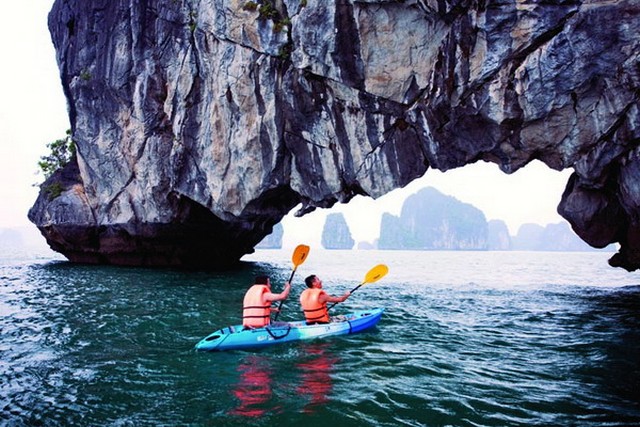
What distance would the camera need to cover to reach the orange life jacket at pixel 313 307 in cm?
1172

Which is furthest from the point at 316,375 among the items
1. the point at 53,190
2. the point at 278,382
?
the point at 53,190

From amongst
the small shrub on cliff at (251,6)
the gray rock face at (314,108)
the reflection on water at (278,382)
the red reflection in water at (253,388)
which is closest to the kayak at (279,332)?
the reflection on water at (278,382)

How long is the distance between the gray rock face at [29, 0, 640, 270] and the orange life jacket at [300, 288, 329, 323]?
794cm

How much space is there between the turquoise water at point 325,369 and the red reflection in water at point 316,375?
39 mm

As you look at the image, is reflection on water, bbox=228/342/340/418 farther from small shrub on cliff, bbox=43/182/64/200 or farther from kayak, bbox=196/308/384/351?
small shrub on cliff, bbox=43/182/64/200

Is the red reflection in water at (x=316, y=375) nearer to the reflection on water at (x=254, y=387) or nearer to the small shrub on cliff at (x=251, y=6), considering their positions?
the reflection on water at (x=254, y=387)

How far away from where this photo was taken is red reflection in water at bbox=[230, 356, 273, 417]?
661cm

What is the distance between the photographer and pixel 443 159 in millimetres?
17078

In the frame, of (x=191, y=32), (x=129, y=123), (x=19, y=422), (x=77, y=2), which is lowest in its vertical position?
(x=19, y=422)

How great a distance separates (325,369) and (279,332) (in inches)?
92.4

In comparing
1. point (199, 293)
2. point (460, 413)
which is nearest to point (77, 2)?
point (199, 293)

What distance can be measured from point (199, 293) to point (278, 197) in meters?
8.56

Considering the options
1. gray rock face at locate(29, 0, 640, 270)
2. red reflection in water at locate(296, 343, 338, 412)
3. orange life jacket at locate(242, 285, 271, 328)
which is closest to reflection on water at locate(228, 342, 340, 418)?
red reflection in water at locate(296, 343, 338, 412)

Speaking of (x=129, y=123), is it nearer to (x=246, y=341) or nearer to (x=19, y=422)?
(x=246, y=341)
